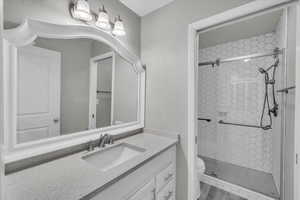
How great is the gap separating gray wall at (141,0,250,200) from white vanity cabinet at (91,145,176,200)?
0.52 feet

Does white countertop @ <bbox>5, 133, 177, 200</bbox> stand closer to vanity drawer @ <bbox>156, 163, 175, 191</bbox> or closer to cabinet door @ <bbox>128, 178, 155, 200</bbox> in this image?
cabinet door @ <bbox>128, 178, 155, 200</bbox>

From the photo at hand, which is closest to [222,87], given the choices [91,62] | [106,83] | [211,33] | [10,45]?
[211,33]

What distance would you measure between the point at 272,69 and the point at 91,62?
8.46 ft

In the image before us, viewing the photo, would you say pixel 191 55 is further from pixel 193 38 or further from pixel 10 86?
pixel 10 86

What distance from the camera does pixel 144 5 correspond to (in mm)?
1549

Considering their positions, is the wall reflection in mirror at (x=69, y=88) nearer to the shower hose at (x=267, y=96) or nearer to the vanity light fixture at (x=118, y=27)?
the vanity light fixture at (x=118, y=27)

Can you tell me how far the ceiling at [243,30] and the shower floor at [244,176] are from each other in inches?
86.0

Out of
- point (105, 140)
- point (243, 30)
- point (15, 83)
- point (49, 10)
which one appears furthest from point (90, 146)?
point (243, 30)

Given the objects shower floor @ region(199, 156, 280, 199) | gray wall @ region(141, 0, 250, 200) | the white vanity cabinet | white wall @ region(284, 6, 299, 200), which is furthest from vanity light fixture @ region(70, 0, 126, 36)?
shower floor @ region(199, 156, 280, 199)

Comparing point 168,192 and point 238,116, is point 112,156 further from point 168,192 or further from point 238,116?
point 238,116

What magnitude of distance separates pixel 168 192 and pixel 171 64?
1.27 m

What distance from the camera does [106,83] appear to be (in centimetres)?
143

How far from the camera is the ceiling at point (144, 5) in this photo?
1.49 m

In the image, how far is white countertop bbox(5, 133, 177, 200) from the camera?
0.61 metres
